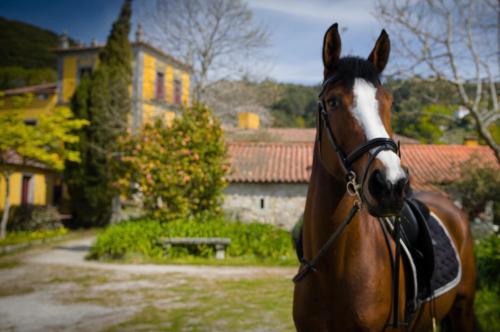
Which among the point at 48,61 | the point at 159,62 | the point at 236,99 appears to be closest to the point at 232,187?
the point at 236,99

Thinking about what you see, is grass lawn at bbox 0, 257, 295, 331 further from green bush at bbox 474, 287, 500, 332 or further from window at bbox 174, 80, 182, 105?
window at bbox 174, 80, 182, 105

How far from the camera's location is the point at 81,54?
1130 inches

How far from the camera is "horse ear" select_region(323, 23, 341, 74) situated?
2.32m

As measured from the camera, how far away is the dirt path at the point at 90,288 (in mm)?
6793

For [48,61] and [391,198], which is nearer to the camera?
[391,198]

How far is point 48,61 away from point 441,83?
45.9 m

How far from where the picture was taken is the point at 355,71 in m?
2.21

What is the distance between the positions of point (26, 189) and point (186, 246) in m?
12.6

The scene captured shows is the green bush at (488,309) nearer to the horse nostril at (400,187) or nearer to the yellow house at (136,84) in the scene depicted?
the horse nostril at (400,187)

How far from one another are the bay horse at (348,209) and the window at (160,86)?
27138 mm

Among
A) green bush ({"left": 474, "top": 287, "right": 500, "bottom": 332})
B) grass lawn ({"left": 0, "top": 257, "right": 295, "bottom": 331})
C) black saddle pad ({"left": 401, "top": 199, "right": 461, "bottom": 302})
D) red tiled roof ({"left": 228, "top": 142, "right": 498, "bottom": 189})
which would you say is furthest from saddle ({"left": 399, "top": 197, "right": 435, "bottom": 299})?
red tiled roof ({"left": 228, "top": 142, "right": 498, "bottom": 189})

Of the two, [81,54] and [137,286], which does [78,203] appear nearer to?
[81,54]

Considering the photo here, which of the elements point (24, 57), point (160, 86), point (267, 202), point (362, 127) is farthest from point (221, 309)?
point (24, 57)

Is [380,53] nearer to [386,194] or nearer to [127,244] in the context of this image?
[386,194]
